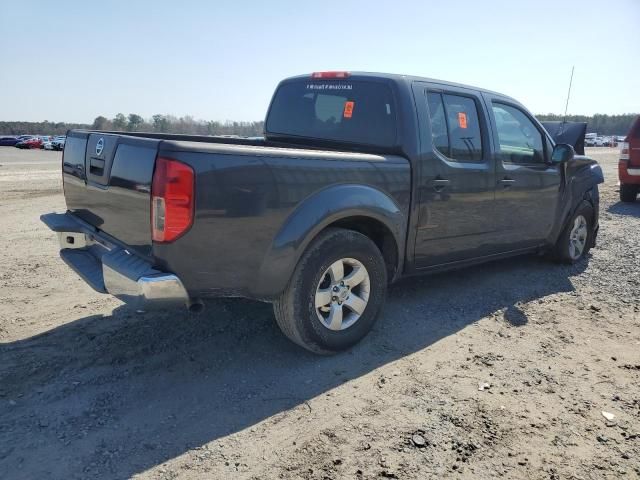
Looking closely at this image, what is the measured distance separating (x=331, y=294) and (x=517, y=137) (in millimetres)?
2769

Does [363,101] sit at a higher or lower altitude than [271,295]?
higher

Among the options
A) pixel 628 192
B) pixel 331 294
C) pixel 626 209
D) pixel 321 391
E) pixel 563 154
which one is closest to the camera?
pixel 321 391

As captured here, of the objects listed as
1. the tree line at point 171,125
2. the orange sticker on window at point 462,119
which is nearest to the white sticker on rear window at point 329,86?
the orange sticker on window at point 462,119

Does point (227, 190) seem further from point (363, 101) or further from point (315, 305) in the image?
point (363, 101)

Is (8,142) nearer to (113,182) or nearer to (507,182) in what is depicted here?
(113,182)

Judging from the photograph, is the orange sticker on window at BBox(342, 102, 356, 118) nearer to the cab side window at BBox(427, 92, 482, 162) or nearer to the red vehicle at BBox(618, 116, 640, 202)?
the cab side window at BBox(427, 92, 482, 162)

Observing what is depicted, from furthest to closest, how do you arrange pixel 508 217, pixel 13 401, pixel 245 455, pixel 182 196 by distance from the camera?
pixel 508 217 < pixel 13 401 < pixel 182 196 < pixel 245 455

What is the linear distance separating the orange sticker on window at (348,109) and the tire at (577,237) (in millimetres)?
3139

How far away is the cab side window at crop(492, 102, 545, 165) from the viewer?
15.7 feet

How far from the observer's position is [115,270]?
2920 millimetres

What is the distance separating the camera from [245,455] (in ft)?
8.32

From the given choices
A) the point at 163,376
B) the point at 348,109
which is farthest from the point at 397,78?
the point at 163,376

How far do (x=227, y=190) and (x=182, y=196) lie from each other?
250 mm

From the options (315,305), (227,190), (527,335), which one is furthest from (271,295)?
(527,335)
